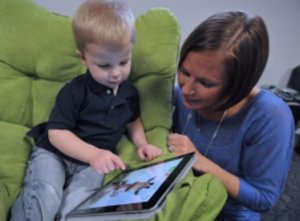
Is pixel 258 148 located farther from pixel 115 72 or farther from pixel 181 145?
pixel 115 72

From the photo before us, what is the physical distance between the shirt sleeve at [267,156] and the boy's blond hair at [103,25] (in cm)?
46

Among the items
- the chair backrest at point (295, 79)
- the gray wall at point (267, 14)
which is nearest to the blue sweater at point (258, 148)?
the gray wall at point (267, 14)

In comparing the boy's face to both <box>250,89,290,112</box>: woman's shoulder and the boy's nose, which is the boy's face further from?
<box>250,89,290,112</box>: woman's shoulder

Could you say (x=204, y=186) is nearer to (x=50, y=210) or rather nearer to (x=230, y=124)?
(x=230, y=124)

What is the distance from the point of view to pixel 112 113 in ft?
2.99

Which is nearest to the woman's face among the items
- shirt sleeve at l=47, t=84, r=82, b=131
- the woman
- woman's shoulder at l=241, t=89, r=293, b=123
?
the woman

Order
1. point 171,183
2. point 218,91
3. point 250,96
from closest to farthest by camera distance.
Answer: point 171,183 → point 218,91 → point 250,96

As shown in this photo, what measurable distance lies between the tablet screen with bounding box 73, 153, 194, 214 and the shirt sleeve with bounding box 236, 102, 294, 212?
0.69ft

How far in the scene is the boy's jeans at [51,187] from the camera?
0.73 meters

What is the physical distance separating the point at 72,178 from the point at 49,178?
96 mm

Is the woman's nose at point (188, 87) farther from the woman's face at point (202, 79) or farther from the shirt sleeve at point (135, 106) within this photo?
the shirt sleeve at point (135, 106)

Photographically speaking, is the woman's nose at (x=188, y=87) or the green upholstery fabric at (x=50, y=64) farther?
the green upholstery fabric at (x=50, y=64)

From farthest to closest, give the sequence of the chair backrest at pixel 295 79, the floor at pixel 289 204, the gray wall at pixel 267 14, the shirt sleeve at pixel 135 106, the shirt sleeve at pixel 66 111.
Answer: the chair backrest at pixel 295 79
the gray wall at pixel 267 14
the floor at pixel 289 204
the shirt sleeve at pixel 135 106
the shirt sleeve at pixel 66 111

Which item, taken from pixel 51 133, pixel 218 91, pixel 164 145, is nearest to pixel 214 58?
pixel 218 91
